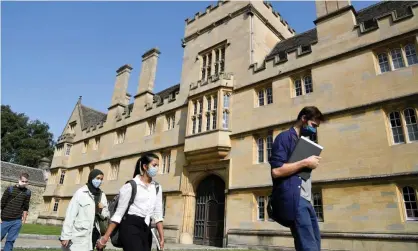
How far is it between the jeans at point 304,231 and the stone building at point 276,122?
350 inches

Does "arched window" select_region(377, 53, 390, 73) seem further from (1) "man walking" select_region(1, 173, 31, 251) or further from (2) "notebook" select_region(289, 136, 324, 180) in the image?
(1) "man walking" select_region(1, 173, 31, 251)

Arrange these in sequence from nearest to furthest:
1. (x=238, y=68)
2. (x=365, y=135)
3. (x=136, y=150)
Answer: (x=365, y=135), (x=238, y=68), (x=136, y=150)

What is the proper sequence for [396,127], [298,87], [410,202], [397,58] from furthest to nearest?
1. [298,87]
2. [397,58]
3. [396,127]
4. [410,202]

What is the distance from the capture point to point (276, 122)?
46.9 ft

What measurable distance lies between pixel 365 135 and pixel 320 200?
323 centimetres

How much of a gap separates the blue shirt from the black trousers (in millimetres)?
1756

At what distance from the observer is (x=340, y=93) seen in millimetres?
12594

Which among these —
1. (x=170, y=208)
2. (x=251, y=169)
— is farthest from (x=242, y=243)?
(x=170, y=208)

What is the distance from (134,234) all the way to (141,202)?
16.3 inches

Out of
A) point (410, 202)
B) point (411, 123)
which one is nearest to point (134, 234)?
point (410, 202)

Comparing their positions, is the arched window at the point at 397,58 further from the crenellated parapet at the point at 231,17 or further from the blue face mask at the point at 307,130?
the blue face mask at the point at 307,130

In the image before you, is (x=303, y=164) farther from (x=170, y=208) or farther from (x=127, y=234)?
(x=170, y=208)

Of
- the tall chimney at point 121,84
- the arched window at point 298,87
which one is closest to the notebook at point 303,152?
the arched window at point 298,87

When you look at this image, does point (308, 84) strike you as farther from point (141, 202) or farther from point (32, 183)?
point (32, 183)
